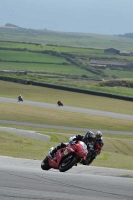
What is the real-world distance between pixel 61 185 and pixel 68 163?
274cm

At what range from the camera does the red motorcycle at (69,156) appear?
48.7 feet

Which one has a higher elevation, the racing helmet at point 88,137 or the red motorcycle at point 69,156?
the racing helmet at point 88,137

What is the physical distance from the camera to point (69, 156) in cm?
1493

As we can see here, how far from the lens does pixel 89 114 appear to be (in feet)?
165

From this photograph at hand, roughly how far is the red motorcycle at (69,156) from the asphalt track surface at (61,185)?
0.47 meters

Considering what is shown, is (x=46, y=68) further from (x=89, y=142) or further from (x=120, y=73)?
(x=89, y=142)

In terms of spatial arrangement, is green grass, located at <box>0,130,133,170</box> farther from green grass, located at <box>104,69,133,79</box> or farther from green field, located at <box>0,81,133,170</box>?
green grass, located at <box>104,69,133,79</box>

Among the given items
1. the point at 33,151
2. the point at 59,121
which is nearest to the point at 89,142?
the point at 33,151

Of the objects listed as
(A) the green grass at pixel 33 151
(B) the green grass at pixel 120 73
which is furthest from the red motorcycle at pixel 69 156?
(B) the green grass at pixel 120 73

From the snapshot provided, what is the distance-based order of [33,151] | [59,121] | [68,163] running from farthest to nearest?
[59,121], [33,151], [68,163]

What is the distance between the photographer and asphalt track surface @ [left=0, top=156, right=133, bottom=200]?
11117 millimetres

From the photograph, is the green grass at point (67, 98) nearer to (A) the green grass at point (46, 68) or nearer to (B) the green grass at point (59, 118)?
(B) the green grass at point (59, 118)

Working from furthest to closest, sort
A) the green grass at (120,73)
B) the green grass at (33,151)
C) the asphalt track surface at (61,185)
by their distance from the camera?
the green grass at (120,73), the green grass at (33,151), the asphalt track surface at (61,185)

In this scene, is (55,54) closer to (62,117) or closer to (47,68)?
(47,68)
